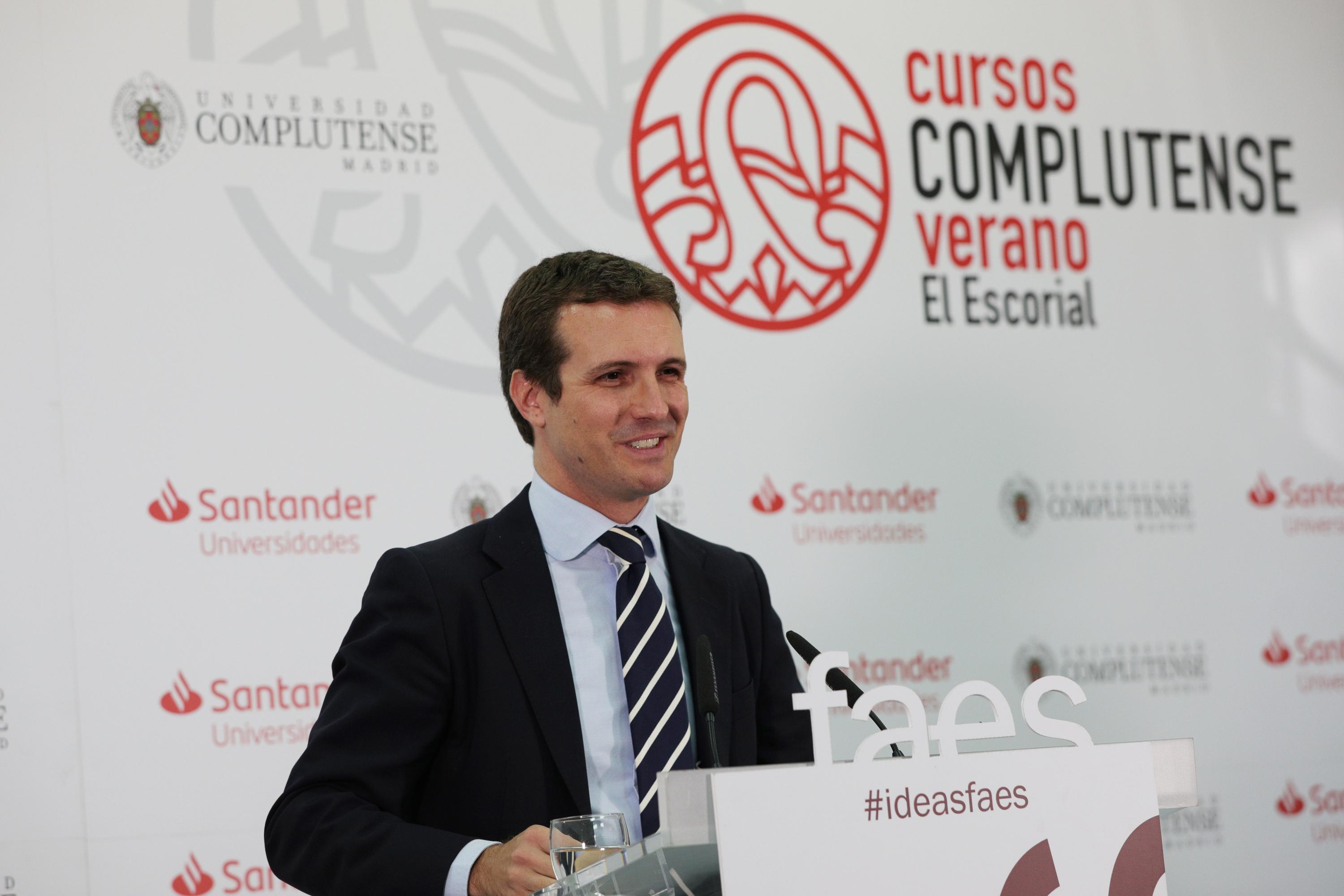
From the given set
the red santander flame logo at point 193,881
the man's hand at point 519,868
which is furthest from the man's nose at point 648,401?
the red santander flame logo at point 193,881

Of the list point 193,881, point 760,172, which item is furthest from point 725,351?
point 193,881

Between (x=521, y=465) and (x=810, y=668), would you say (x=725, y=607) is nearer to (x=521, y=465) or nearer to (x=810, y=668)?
(x=810, y=668)

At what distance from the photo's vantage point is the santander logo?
3.47 m

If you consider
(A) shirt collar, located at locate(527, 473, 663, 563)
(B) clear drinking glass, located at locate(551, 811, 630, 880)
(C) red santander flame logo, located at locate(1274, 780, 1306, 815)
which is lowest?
(C) red santander flame logo, located at locate(1274, 780, 1306, 815)

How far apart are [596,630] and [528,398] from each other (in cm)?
46

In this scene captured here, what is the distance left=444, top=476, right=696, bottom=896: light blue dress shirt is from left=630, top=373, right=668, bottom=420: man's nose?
20cm

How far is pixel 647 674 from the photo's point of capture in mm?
2375

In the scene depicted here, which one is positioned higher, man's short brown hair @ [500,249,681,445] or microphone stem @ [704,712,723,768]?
man's short brown hair @ [500,249,681,445]

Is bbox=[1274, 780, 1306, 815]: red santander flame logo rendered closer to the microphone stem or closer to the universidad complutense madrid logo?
the microphone stem

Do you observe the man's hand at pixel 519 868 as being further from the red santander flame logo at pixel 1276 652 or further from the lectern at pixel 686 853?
the red santander flame logo at pixel 1276 652

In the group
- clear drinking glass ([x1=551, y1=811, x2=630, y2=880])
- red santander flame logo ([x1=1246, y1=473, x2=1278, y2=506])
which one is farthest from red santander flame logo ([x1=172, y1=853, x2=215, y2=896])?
red santander flame logo ([x1=1246, y1=473, x2=1278, y2=506])

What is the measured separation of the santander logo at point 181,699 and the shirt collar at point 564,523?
1.45 metres

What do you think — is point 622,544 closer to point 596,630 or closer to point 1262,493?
point 596,630

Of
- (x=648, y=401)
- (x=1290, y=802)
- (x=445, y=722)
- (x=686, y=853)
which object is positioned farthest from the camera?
(x=1290, y=802)
